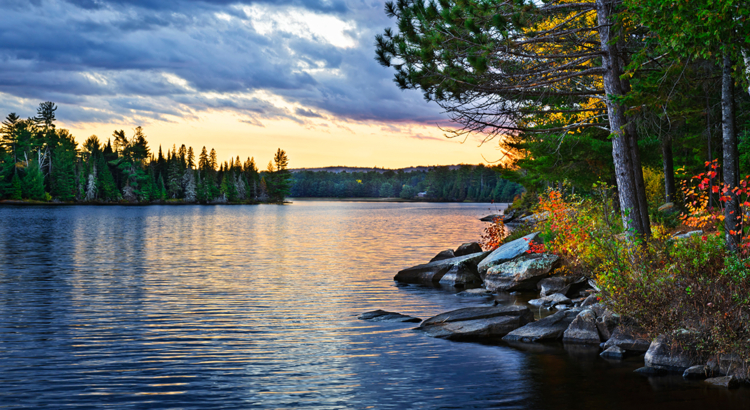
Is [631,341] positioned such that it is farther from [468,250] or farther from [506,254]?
[468,250]

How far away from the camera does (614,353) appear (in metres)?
11.0

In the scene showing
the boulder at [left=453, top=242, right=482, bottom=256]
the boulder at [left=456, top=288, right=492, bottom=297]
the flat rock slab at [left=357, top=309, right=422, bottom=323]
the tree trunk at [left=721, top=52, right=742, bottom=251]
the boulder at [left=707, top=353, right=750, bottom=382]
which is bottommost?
the boulder at [left=456, top=288, right=492, bottom=297]

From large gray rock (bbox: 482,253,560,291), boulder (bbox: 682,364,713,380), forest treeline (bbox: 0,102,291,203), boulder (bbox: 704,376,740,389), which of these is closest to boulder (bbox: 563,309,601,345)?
boulder (bbox: 682,364,713,380)

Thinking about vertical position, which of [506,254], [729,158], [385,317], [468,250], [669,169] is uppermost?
[669,169]

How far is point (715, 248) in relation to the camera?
10742 mm

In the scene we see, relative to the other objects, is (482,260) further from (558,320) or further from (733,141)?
(733,141)

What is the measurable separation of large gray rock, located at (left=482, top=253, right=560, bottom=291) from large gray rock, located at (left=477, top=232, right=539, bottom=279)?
1.16 ft

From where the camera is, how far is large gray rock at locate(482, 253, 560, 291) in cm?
1933

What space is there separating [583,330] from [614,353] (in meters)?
1.19

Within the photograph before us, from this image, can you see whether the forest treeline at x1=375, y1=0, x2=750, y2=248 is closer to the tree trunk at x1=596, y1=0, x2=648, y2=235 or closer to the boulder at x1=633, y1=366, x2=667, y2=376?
the tree trunk at x1=596, y1=0, x2=648, y2=235

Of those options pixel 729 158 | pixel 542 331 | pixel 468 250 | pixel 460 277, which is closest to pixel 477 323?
pixel 542 331

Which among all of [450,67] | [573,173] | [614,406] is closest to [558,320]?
[614,406]

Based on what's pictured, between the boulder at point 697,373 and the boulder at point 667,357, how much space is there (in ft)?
0.96

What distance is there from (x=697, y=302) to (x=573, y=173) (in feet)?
65.7
